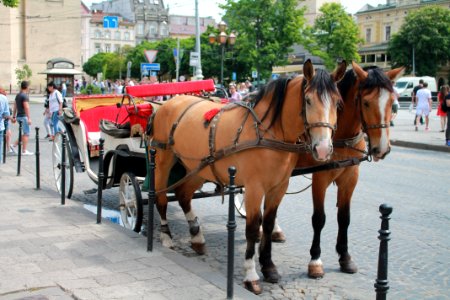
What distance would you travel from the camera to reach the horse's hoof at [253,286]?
4.76m

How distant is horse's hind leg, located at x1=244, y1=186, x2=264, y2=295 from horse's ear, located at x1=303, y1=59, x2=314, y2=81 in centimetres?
108

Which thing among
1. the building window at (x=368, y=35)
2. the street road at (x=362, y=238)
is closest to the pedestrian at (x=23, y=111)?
the street road at (x=362, y=238)

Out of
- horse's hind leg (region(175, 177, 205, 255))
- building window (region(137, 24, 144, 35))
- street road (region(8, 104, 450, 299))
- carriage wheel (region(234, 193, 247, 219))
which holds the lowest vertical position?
street road (region(8, 104, 450, 299))

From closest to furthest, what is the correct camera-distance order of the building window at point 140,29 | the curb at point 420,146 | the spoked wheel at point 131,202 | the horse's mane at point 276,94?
the horse's mane at point 276,94
the spoked wheel at point 131,202
the curb at point 420,146
the building window at point 140,29

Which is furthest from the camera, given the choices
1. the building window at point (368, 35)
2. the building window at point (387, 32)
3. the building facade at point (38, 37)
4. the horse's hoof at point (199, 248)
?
the building window at point (368, 35)

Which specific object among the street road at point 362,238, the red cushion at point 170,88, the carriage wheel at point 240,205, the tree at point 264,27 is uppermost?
the tree at point 264,27

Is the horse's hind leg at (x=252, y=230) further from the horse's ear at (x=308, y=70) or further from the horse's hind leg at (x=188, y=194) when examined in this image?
the horse's hind leg at (x=188, y=194)

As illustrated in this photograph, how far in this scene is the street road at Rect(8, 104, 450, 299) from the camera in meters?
4.98

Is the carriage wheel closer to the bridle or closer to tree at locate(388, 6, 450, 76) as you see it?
the bridle

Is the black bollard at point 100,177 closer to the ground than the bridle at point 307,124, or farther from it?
closer to the ground

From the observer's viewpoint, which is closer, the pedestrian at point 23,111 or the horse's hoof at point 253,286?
the horse's hoof at point 253,286

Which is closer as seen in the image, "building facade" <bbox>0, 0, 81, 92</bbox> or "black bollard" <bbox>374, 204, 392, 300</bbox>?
"black bollard" <bbox>374, 204, 392, 300</bbox>

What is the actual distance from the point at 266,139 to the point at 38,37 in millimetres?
69115

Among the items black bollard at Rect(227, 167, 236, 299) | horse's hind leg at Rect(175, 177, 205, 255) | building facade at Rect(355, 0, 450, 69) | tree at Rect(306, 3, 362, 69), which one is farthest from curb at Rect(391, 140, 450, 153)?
building facade at Rect(355, 0, 450, 69)
